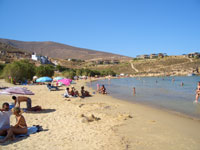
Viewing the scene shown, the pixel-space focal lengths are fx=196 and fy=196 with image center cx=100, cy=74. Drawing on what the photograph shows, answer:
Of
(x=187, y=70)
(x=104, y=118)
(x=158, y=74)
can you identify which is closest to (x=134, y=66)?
(x=158, y=74)

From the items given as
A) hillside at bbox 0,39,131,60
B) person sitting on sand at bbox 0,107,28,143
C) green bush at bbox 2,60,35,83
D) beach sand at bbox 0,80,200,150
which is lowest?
beach sand at bbox 0,80,200,150

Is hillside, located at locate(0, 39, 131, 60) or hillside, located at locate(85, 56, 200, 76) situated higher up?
hillside, located at locate(0, 39, 131, 60)

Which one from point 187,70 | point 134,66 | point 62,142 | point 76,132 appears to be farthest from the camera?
point 134,66

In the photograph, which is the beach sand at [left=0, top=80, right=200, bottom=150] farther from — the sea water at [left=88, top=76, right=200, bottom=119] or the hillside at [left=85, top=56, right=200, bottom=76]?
the hillside at [left=85, top=56, right=200, bottom=76]

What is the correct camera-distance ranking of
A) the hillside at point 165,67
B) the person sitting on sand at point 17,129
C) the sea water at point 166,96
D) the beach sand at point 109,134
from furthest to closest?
the hillside at point 165,67 < the sea water at point 166,96 < the person sitting on sand at point 17,129 < the beach sand at point 109,134

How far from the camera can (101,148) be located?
16.3 ft

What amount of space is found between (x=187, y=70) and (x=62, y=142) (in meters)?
80.1

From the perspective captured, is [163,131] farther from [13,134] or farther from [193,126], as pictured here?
[13,134]

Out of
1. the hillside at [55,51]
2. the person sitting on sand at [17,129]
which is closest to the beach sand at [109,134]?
the person sitting on sand at [17,129]

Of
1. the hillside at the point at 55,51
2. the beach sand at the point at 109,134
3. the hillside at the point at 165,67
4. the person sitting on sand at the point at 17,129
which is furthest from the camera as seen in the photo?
the hillside at the point at 55,51

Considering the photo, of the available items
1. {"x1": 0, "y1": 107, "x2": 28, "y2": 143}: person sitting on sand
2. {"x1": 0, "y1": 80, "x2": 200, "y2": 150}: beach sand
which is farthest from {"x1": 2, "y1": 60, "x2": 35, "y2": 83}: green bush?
{"x1": 0, "y1": 107, "x2": 28, "y2": 143}: person sitting on sand

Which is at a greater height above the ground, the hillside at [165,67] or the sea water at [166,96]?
the hillside at [165,67]

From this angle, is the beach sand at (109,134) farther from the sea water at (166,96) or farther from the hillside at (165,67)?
the hillside at (165,67)

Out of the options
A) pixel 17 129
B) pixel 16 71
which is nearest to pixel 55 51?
pixel 16 71
